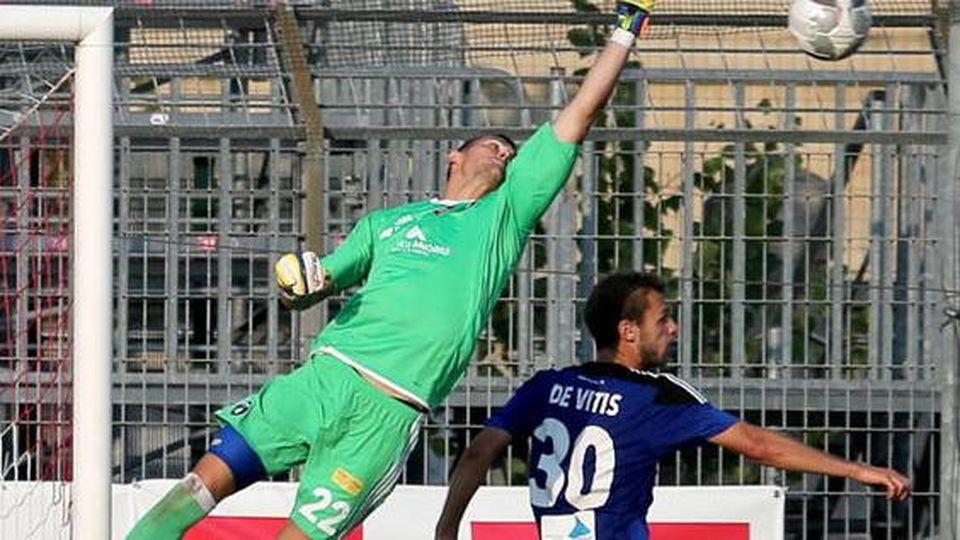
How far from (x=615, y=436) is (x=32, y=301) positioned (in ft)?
9.41

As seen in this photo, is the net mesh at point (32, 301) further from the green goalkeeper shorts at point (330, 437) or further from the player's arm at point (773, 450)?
the player's arm at point (773, 450)

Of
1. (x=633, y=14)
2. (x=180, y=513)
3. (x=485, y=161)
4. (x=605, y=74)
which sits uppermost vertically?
(x=633, y=14)

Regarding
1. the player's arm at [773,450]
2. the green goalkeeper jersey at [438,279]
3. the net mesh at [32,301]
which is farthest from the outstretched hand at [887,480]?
the net mesh at [32,301]

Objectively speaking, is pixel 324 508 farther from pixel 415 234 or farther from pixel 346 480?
pixel 415 234

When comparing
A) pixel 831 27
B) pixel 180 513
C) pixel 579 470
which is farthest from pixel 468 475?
pixel 831 27

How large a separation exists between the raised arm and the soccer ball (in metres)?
1.22

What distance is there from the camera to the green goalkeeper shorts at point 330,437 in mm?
6465

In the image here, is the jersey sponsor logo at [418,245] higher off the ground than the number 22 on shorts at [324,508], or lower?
higher

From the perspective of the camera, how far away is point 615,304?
664 cm

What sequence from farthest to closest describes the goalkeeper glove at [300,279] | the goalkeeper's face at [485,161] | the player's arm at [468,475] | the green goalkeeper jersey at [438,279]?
the goalkeeper's face at [485,161], the player's arm at [468,475], the green goalkeeper jersey at [438,279], the goalkeeper glove at [300,279]

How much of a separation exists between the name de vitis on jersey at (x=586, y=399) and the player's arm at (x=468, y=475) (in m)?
0.19

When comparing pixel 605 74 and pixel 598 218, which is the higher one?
pixel 605 74

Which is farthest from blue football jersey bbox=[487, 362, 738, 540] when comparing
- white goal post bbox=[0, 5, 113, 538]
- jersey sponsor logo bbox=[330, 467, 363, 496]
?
white goal post bbox=[0, 5, 113, 538]

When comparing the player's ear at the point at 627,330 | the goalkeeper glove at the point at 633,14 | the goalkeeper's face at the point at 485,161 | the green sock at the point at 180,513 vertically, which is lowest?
the green sock at the point at 180,513
